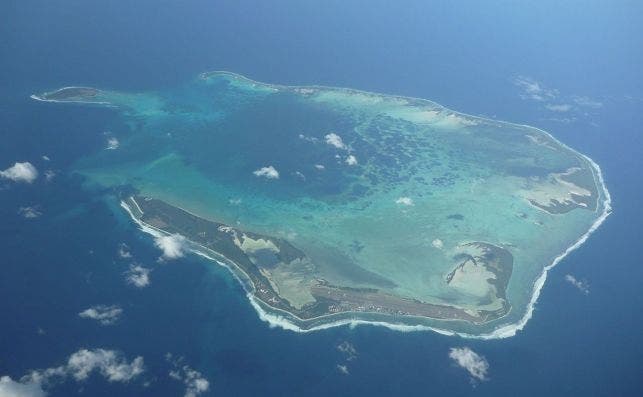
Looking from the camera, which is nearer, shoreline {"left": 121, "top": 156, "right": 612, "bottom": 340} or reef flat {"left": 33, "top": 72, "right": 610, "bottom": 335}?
shoreline {"left": 121, "top": 156, "right": 612, "bottom": 340}

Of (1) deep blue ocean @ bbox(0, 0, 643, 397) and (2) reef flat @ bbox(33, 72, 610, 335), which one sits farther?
(2) reef flat @ bbox(33, 72, 610, 335)

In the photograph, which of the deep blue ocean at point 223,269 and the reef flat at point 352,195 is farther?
the reef flat at point 352,195

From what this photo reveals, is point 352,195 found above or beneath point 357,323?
beneath

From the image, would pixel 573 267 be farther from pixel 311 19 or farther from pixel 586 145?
pixel 311 19

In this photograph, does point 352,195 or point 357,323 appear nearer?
point 357,323

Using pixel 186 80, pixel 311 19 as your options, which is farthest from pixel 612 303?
pixel 311 19
